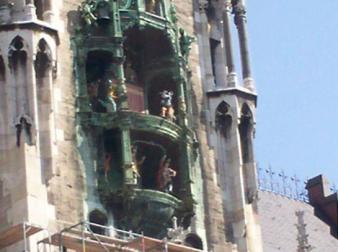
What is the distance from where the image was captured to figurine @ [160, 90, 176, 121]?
46375 mm

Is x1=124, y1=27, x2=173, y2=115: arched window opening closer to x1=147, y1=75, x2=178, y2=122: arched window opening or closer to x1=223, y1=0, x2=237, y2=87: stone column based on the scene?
x1=147, y1=75, x2=178, y2=122: arched window opening

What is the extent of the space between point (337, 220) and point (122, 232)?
1898 cm

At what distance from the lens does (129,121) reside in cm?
4525

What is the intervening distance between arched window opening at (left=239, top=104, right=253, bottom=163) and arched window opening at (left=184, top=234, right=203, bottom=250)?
8.95 ft

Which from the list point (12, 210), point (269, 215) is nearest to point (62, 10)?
point (12, 210)

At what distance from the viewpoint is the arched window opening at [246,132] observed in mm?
47531

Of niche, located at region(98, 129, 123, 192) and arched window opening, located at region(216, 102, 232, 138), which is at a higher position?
arched window opening, located at region(216, 102, 232, 138)

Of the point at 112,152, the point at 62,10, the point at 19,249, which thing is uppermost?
the point at 62,10

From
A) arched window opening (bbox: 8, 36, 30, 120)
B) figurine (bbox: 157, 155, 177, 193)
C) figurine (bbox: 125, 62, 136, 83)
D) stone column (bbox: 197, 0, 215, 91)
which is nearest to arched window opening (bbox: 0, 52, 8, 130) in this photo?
arched window opening (bbox: 8, 36, 30, 120)

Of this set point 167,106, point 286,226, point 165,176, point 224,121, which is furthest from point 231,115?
point 286,226

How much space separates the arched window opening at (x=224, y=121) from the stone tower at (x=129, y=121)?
2 centimetres

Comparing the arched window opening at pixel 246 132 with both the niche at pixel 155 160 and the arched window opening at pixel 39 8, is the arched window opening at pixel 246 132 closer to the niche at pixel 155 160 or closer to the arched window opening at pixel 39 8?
the niche at pixel 155 160

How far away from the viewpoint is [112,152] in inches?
1785

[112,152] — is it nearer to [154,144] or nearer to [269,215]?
[154,144]
